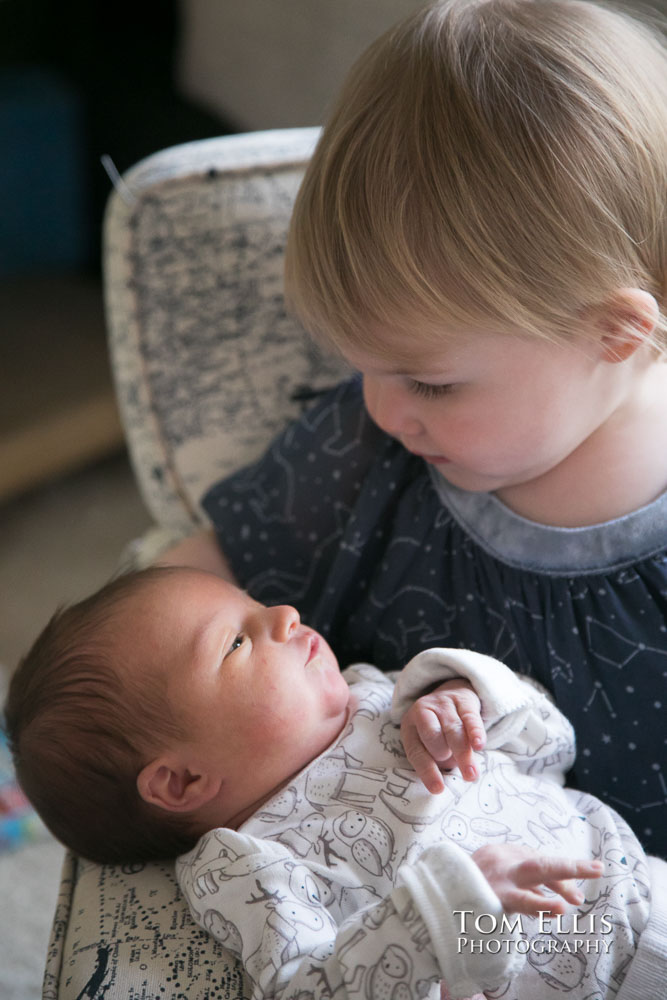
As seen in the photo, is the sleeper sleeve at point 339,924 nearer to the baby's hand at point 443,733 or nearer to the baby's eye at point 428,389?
the baby's hand at point 443,733

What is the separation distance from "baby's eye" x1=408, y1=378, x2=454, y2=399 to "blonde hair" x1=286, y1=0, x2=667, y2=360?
0.06m

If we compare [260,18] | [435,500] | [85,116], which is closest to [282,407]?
[435,500]

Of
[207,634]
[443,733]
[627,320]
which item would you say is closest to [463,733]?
[443,733]

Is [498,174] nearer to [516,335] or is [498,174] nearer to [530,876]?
[516,335]

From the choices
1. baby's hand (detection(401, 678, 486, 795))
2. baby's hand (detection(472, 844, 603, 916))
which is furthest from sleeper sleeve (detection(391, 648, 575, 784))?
baby's hand (detection(472, 844, 603, 916))

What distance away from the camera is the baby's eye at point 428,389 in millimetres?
799

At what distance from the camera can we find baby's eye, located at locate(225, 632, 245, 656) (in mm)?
836

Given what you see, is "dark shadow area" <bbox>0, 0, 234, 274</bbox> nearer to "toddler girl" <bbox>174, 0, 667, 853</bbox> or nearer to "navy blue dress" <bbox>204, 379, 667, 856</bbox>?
"navy blue dress" <bbox>204, 379, 667, 856</bbox>

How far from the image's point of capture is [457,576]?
0.92 meters

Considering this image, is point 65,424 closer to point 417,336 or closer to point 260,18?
point 260,18

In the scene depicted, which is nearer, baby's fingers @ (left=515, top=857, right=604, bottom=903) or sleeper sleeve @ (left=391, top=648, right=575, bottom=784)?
baby's fingers @ (left=515, top=857, right=604, bottom=903)

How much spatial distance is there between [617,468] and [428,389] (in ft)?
0.60

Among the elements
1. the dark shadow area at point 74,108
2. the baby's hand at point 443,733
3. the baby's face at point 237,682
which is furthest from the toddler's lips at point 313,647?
the dark shadow area at point 74,108

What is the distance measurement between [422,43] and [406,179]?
0.12 meters
